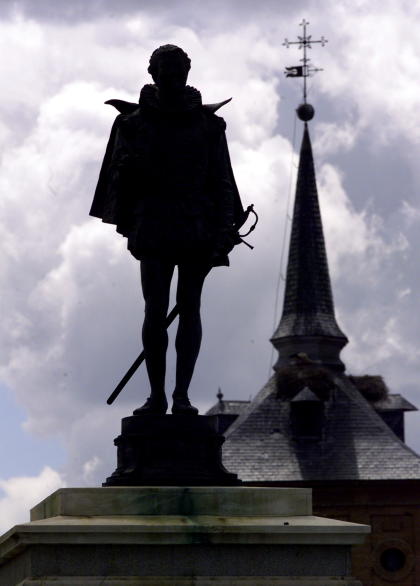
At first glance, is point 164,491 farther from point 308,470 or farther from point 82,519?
point 308,470

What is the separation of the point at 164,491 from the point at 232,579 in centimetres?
76

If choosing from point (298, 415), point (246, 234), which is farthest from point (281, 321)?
point (246, 234)

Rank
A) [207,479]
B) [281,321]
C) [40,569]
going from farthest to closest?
[281,321], [207,479], [40,569]

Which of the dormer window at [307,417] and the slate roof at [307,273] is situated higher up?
the slate roof at [307,273]

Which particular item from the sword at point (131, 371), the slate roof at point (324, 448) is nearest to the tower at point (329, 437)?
the slate roof at point (324, 448)

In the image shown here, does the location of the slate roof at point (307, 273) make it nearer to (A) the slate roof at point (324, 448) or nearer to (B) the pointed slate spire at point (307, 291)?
(B) the pointed slate spire at point (307, 291)

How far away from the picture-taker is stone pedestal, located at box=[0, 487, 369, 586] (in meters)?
12.8

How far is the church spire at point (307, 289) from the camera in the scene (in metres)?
98.1

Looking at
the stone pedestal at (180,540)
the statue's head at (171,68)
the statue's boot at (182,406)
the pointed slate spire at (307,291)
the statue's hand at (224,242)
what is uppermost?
the pointed slate spire at (307,291)

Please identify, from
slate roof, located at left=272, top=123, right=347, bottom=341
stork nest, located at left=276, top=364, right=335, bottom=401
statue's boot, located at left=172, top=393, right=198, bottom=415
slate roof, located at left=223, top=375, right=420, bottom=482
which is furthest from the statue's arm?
slate roof, located at left=272, top=123, right=347, bottom=341

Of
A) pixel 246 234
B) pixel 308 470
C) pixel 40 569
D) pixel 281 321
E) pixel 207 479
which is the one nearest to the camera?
pixel 40 569

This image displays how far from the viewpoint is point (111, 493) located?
1315 cm

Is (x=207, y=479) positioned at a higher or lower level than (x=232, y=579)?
higher

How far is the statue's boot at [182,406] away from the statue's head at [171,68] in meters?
2.24
